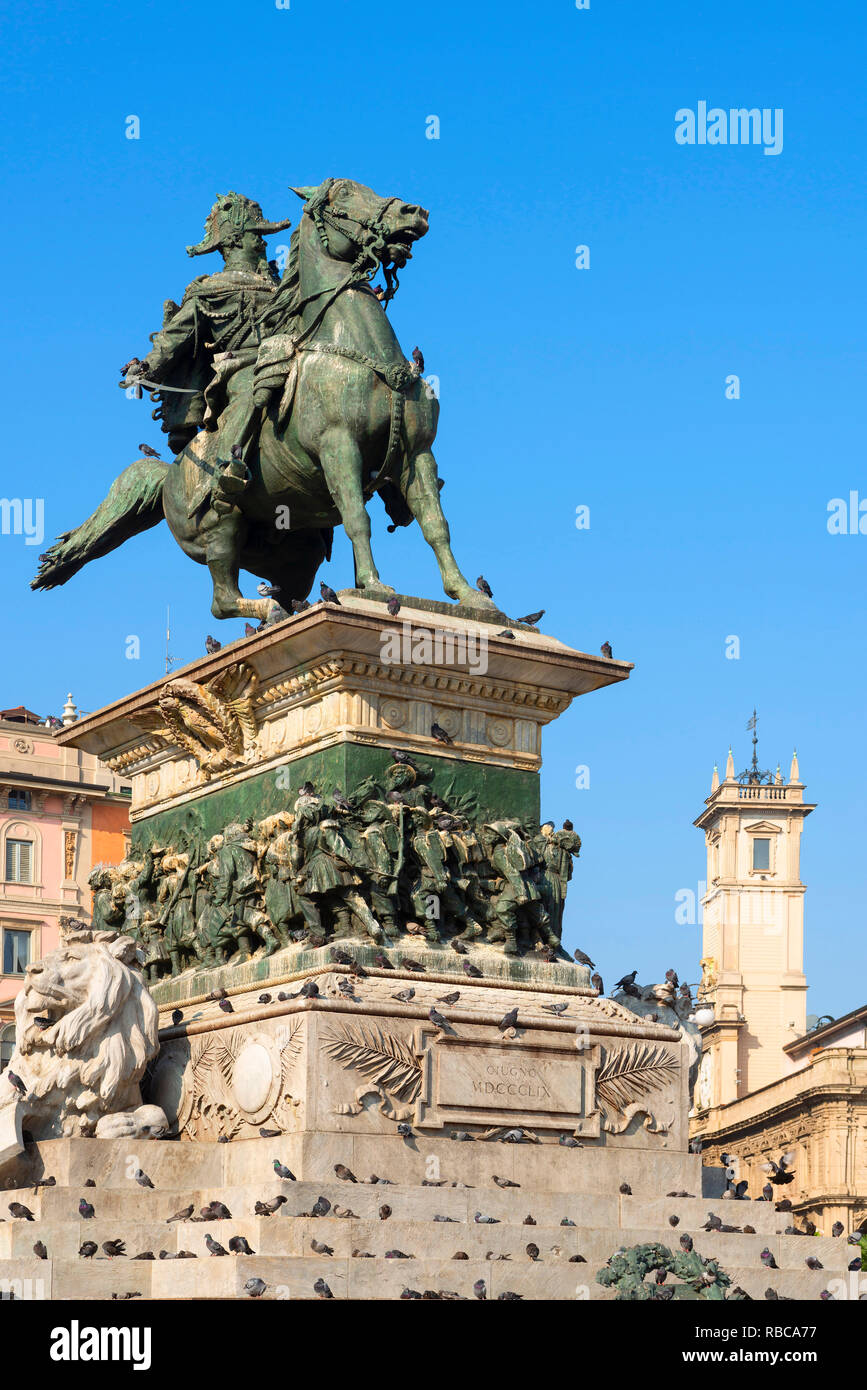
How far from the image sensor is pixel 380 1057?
2012 cm

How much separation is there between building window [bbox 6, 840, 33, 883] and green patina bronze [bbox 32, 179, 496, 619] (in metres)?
41.1

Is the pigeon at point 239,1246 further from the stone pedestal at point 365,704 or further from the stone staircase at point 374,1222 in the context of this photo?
the stone pedestal at point 365,704

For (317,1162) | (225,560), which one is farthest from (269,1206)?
(225,560)

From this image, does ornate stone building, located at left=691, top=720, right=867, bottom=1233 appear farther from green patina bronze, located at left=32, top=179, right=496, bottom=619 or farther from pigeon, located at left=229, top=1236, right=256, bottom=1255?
pigeon, located at left=229, top=1236, right=256, bottom=1255

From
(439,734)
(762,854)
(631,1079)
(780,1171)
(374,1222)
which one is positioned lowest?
(374,1222)

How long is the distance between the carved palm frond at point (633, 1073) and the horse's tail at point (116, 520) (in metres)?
8.33

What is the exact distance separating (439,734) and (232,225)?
6.75 meters

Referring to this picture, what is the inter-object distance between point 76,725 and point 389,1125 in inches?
287

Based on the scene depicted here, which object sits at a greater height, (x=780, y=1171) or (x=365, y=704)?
(x=365, y=704)

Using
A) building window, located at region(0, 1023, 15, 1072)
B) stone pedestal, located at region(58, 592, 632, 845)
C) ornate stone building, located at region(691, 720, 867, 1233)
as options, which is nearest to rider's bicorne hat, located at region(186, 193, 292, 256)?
stone pedestal, located at region(58, 592, 632, 845)

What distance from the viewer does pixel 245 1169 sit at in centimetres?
1986

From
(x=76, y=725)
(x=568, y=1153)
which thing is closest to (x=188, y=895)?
(x=76, y=725)

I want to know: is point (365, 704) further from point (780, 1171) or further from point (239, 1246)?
point (780, 1171)
